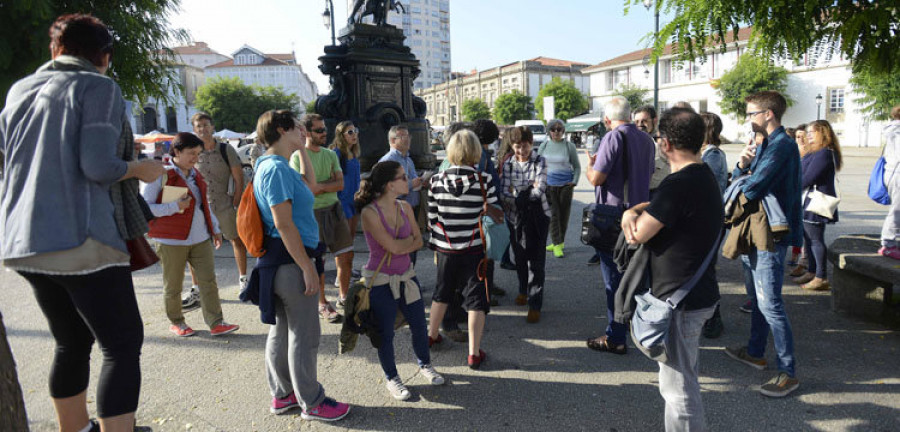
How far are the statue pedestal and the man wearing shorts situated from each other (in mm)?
4493

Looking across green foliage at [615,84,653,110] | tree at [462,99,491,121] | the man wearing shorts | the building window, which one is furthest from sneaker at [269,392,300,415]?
tree at [462,99,491,121]

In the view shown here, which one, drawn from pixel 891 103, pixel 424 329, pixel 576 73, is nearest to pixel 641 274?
pixel 424 329

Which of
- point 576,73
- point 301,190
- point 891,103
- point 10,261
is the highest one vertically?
point 576,73

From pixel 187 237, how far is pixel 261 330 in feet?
3.39

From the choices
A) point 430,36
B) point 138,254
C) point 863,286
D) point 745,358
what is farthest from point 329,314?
point 430,36

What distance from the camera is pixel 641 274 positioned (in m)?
2.58

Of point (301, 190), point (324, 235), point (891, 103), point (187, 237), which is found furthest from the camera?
point (891, 103)

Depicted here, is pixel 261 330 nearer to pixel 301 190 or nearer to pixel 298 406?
pixel 298 406

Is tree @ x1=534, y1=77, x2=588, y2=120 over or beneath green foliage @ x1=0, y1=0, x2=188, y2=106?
over

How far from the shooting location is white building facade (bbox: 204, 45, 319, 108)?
Result: 92000mm

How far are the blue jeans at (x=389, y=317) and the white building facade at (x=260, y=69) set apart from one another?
303ft

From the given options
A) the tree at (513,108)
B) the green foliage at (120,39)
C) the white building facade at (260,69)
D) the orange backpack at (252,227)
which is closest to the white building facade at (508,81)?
the tree at (513,108)

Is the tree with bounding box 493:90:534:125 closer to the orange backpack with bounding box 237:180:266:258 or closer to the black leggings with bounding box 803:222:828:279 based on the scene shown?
the black leggings with bounding box 803:222:828:279

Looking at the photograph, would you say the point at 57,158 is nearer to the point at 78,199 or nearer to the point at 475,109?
the point at 78,199
